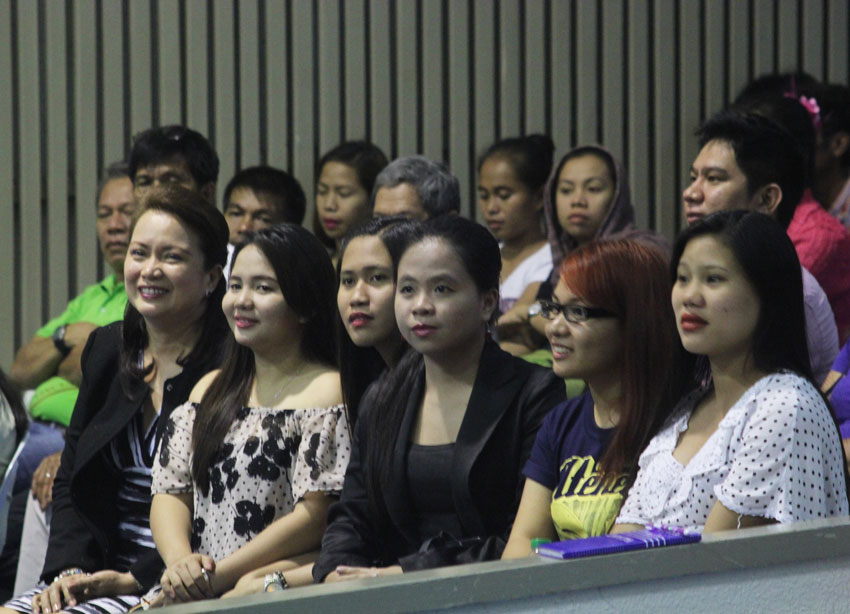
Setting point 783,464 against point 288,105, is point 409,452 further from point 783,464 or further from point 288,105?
point 288,105

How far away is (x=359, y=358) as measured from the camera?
11.0 feet

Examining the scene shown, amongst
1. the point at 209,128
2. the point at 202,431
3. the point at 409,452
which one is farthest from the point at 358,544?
the point at 209,128

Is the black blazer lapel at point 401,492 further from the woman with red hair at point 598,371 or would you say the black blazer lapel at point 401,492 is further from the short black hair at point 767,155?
the short black hair at point 767,155

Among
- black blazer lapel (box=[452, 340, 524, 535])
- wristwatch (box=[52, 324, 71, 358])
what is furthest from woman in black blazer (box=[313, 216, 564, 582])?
wristwatch (box=[52, 324, 71, 358])

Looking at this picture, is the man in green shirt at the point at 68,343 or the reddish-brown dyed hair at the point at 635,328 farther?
the man in green shirt at the point at 68,343

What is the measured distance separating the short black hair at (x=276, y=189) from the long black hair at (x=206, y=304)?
132 centimetres

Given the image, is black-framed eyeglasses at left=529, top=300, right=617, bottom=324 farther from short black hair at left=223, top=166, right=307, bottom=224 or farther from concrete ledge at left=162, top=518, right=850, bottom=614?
short black hair at left=223, top=166, right=307, bottom=224

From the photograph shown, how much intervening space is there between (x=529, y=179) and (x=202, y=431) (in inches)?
83.6

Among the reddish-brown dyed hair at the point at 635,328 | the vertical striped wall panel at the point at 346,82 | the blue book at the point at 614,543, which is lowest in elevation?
the blue book at the point at 614,543

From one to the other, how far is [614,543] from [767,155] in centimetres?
189

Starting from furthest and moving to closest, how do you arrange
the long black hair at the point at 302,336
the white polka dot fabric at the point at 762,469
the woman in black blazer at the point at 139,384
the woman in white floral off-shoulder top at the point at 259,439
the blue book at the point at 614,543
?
the woman in black blazer at the point at 139,384, the long black hair at the point at 302,336, the woman in white floral off-shoulder top at the point at 259,439, the white polka dot fabric at the point at 762,469, the blue book at the point at 614,543

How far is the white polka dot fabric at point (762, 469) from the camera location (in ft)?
7.73

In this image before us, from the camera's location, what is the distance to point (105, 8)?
5676 millimetres

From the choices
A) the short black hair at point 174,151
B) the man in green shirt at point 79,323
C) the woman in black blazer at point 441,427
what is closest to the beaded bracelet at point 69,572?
the woman in black blazer at point 441,427
